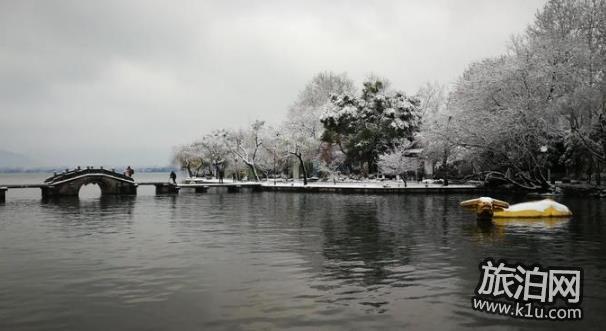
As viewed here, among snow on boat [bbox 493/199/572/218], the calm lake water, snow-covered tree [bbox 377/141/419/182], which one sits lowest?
the calm lake water

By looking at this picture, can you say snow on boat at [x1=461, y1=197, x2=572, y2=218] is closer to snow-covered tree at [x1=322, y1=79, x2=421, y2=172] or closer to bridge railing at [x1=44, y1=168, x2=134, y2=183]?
snow-covered tree at [x1=322, y1=79, x2=421, y2=172]

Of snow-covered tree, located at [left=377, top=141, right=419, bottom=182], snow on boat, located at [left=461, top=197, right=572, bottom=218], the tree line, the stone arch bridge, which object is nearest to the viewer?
snow on boat, located at [left=461, top=197, right=572, bottom=218]

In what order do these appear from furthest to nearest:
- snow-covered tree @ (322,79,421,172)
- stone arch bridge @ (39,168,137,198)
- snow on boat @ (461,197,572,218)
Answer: snow-covered tree @ (322,79,421,172) < stone arch bridge @ (39,168,137,198) < snow on boat @ (461,197,572,218)

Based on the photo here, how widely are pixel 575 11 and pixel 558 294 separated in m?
40.3

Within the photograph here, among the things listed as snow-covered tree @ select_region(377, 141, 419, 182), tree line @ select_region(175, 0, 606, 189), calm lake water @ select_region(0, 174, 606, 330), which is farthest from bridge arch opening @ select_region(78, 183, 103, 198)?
snow-covered tree @ select_region(377, 141, 419, 182)

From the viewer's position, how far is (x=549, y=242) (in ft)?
58.6

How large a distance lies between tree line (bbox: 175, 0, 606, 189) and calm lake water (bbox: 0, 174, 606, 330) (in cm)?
1535

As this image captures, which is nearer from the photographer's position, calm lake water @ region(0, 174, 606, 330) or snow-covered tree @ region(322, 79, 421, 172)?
calm lake water @ region(0, 174, 606, 330)

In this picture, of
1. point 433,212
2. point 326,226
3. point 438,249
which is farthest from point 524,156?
point 438,249

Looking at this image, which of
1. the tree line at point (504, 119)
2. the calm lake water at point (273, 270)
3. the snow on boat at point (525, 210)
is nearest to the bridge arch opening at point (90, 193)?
the tree line at point (504, 119)

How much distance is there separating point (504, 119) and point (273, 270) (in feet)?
104

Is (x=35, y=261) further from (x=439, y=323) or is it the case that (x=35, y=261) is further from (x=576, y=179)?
(x=576, y=179)

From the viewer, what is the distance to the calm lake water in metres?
9.19

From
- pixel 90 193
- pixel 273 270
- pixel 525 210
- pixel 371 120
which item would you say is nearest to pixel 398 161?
pixel 371 120
